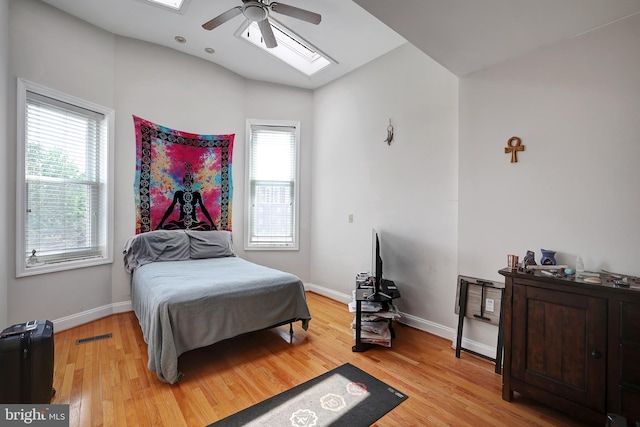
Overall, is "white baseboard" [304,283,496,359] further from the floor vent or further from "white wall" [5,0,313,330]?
the floor vent

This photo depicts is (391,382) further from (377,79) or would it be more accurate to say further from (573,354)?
(377,79)

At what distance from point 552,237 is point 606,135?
0.76 m

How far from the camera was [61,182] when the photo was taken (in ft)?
9.54

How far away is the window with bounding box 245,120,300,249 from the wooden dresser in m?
3.17

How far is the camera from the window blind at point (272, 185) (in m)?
4.40

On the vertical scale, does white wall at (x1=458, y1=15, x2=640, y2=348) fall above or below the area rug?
above

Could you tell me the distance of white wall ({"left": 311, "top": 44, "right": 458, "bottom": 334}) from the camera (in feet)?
9.44

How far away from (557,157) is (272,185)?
3.47 metres

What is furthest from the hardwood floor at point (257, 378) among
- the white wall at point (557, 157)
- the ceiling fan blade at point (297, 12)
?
the ceiling fan blade at point (297, 12)

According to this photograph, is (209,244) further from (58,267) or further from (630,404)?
(630,404)

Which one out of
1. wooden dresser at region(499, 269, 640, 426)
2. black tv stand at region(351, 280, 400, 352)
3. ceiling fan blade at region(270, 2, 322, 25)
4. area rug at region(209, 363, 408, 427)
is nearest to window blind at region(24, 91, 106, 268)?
ceiling fan blade at region(270, 2, 322, 25)

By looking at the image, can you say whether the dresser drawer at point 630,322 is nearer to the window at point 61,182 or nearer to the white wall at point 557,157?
the white wall at point 557,157

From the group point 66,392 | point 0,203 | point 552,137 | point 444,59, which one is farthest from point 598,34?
point 0,203

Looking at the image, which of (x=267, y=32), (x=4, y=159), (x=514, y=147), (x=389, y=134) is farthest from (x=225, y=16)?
(x=514, y=147)
